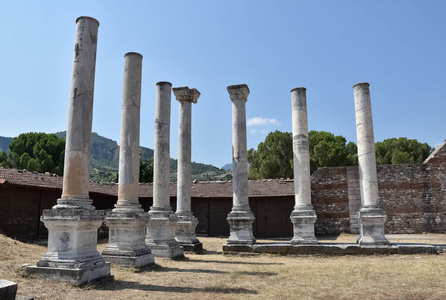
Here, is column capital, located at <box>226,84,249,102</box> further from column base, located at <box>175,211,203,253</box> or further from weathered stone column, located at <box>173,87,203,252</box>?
column base, located at <box>175,211,203,253</box>

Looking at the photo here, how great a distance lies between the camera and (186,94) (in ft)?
52.5

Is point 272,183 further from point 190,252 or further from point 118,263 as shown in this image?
point 118,263

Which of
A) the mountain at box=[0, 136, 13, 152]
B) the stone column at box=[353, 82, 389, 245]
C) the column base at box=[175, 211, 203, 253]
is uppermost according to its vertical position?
the mountain at box=[0, 136, 13, 152]

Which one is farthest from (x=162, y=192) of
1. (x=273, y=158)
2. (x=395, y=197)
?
(x=273, y=158)

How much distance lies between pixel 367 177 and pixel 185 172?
26.1 ft

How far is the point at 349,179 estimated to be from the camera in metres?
24.4

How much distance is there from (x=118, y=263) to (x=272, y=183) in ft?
57.2

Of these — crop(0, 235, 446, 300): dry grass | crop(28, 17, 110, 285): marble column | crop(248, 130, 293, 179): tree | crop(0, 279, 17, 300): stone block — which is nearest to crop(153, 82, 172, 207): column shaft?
crop(0, 235, 446, 300): dry grass

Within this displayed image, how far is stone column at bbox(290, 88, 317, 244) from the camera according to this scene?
13344mm

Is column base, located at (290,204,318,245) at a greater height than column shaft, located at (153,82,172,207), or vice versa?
column shaft, located at (153,82,172,207)

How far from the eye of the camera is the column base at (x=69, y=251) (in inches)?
→ 278

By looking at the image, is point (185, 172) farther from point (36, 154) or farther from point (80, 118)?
point (36, 154)

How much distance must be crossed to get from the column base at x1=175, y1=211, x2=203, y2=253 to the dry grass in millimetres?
3173

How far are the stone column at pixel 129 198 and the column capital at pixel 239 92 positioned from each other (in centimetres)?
522
